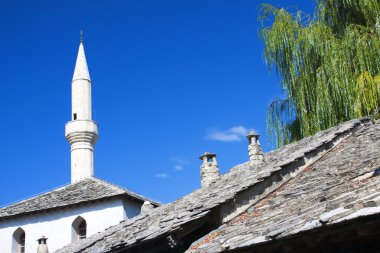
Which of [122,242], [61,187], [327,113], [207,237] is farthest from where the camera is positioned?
A: [61,187]

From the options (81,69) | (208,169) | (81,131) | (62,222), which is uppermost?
(81,69)

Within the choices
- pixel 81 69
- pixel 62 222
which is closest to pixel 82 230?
pixel 62 222

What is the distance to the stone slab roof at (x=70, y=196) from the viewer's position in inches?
1120

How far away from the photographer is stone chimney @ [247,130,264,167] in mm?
15758

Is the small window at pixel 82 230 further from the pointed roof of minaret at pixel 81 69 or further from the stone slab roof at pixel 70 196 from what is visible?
the pointed roof of minaret at pixel 81 69

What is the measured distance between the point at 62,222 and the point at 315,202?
21493 mm

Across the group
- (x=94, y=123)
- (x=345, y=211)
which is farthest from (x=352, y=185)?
(x=94, y=123)

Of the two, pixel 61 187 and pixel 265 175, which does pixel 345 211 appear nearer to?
pixel 265 175

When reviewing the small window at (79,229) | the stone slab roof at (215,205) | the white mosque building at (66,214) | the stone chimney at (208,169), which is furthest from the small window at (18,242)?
the stone slab roof at (215,205)

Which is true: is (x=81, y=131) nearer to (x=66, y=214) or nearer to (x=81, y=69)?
(x=81, y=69)

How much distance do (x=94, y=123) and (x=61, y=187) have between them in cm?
655

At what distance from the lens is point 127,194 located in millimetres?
28016

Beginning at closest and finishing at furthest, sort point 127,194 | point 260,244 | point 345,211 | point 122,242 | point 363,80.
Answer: point 345,211, point 260,244, point 122,242, point 363,80, point 127,194

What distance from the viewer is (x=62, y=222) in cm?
2908
